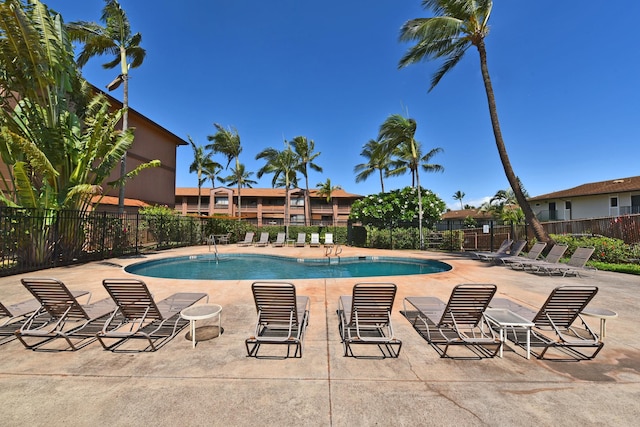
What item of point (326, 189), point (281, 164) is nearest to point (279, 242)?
point (281, 164)

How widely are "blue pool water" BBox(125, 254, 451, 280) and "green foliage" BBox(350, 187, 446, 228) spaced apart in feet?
19.7

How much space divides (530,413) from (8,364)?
5894 mm

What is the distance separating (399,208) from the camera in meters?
20.9

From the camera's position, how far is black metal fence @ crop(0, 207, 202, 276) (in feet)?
30.6

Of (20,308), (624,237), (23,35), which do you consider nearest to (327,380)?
(20,308)

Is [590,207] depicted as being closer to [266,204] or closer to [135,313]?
[135,313]

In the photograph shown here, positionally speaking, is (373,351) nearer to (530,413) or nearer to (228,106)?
(530,413)

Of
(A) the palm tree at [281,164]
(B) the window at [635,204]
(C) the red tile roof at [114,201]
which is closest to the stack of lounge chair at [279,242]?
(A) the palm tree at [281,164]

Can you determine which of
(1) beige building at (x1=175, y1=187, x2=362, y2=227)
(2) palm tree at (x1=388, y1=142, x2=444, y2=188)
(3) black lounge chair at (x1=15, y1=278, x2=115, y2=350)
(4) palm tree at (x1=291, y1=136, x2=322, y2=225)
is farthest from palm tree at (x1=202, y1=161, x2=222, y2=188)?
(3) black lounge chair at (x1=15, y1=278, x2=115, y2=350)

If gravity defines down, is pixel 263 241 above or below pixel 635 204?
below

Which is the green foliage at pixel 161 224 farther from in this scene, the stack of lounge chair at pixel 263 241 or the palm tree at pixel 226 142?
the palm tree at pixel 226 142

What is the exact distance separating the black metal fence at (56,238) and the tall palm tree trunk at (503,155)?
18.8 meters

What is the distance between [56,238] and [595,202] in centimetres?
3857

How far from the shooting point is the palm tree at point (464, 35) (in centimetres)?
1217
